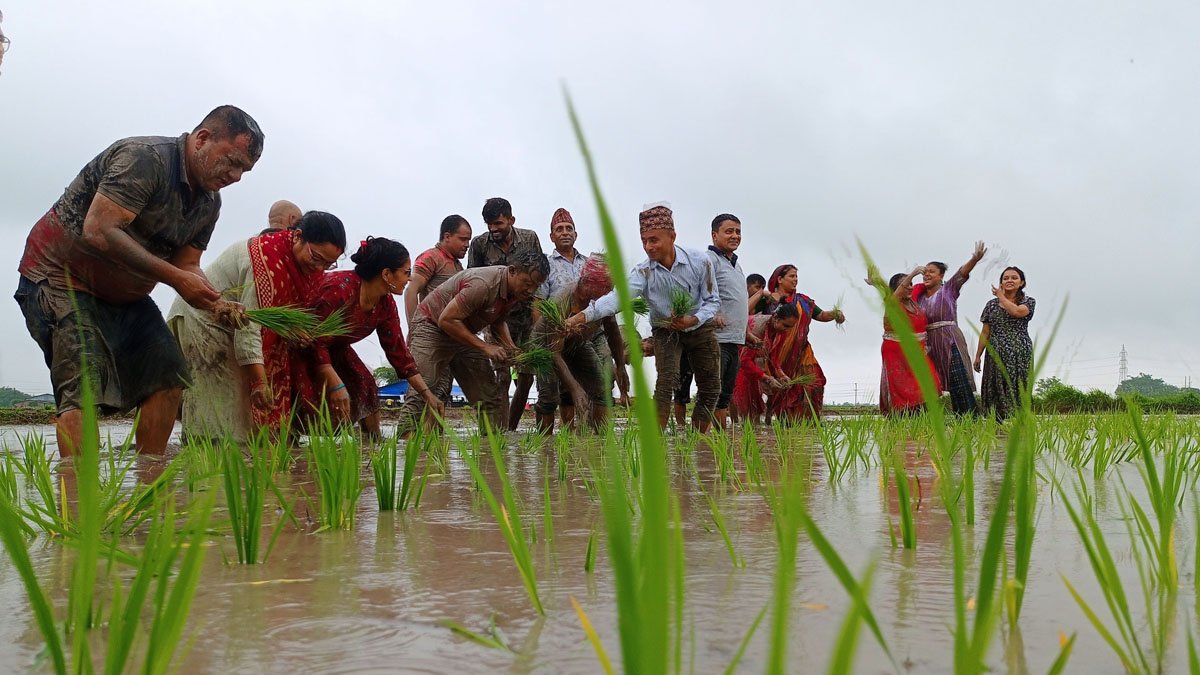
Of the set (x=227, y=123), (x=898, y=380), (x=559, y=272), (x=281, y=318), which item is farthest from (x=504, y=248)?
(x=898, y=380)

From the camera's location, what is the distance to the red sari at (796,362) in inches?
316

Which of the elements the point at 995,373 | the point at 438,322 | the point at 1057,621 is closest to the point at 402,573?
the point at 1057,621

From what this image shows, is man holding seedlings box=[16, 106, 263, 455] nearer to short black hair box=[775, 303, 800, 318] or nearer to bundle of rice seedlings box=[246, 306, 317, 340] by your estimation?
bundle of rice seedlings box=[246, 306, 317, 340]

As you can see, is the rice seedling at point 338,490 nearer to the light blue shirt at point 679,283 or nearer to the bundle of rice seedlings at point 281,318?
the bundle of rice seedlings at point 281,318

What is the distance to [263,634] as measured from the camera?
1024 mm

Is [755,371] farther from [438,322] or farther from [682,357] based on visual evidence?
[438,322]

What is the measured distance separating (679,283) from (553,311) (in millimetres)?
780

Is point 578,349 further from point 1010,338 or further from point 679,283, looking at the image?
point 1010,338

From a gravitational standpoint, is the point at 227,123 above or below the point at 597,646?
above

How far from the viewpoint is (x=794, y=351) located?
8109 millimetres

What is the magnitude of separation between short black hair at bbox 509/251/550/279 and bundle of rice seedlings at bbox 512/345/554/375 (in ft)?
1.63

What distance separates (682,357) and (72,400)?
366 centimetres

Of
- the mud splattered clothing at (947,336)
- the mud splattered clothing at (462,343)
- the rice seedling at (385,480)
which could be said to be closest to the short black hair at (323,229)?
the mud splattered clothing at (462,343)

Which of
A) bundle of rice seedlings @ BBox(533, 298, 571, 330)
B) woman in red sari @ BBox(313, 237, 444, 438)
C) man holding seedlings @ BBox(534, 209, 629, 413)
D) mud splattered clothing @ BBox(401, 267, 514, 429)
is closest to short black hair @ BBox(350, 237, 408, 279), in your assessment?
woman in red sari @ BBox(313, 237, 444, 438)
